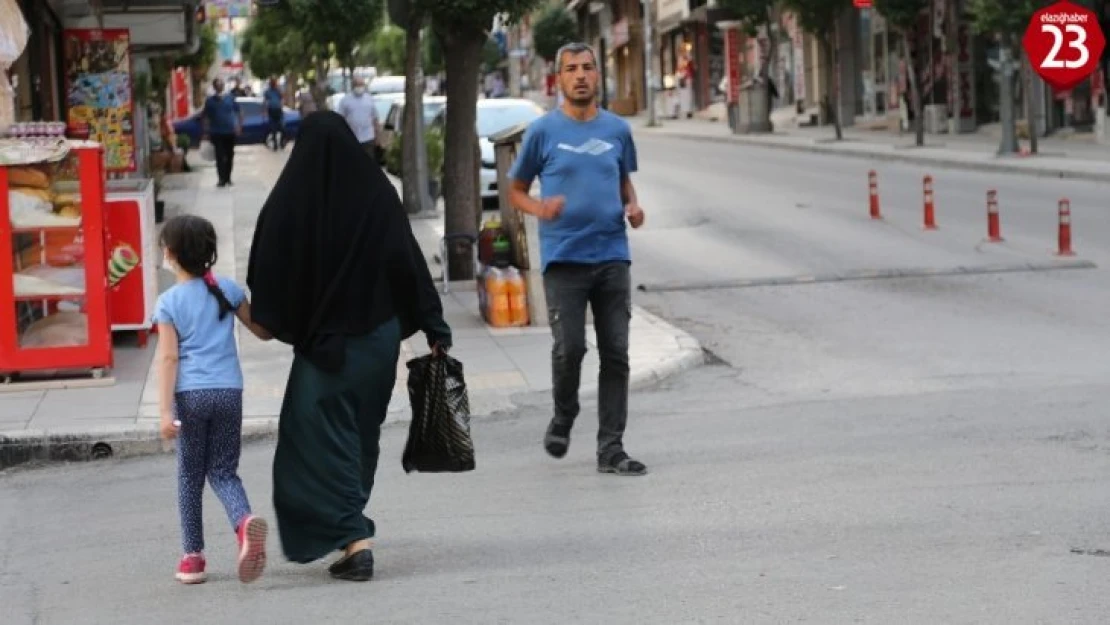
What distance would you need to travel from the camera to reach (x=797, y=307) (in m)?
16.3

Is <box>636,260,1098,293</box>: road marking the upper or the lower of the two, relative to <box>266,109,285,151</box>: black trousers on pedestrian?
lower

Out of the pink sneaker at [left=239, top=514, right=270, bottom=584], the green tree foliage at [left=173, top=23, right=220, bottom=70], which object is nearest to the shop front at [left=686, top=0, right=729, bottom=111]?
the green tree foliage at [left=173, top=23, right=220, bottom=70]

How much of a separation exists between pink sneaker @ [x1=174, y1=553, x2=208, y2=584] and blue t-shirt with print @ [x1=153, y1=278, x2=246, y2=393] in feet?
2.01

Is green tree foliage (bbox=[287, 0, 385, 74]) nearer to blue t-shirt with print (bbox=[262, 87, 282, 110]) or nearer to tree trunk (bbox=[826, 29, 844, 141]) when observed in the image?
blue t-shirt with print (bbox=[262, 87, 282, 110])

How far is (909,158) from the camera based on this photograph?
3725cm

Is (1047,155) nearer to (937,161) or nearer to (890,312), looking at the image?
(937,161)

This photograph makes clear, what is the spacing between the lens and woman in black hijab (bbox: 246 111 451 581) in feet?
22.4

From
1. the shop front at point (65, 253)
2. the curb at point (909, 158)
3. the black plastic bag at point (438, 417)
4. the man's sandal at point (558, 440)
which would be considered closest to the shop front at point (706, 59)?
the curb at point (909, 158)

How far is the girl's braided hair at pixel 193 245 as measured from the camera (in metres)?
7.01

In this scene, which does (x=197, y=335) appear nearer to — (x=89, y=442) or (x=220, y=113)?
(x=89, y=442)

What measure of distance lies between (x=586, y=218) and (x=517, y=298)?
6.09 metres

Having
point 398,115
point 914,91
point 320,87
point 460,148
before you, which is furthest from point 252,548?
point 320,87

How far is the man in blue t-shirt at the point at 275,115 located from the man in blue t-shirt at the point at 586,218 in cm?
4335

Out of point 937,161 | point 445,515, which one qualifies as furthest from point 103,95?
point 937,161
